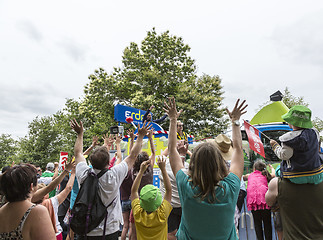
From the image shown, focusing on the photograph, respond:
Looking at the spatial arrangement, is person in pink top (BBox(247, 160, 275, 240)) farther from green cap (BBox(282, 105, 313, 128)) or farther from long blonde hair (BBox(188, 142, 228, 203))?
long blonde hair (BBox(188, 142, 228, 203))

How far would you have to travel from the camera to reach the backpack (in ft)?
8.36

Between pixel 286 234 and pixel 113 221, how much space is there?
1895mm

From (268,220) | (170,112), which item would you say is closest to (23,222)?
(170,112)

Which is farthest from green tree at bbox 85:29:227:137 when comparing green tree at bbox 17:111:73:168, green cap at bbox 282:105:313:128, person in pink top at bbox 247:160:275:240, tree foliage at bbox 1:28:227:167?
green cap at bbox 282:105:313:128

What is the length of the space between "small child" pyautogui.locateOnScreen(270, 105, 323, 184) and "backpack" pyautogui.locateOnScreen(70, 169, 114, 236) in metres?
2.05

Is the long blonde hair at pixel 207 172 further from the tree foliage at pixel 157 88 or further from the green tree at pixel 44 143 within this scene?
the green tree at pixel 44 143

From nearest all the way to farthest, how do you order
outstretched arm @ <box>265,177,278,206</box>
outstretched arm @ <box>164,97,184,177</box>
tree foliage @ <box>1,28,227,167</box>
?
outstretched arm @ <box>164,97,184,177</box> < outstretched arm @ <box>265,177,278,206</box> < tree foliage @ <box>1,28,227,167</box>

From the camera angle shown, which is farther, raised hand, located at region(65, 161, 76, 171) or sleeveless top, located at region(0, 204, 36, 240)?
raised hand, located at region(65, 161, 76, 171)

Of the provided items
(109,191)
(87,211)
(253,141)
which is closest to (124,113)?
(253,141)

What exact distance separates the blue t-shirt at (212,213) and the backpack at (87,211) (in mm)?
1117

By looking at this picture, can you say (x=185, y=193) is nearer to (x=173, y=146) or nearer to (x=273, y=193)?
(x=173, y=146)

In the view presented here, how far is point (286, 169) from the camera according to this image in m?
2.64

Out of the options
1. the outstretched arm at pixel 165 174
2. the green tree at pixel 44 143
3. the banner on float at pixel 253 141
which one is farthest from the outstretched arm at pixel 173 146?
the green tree at pixel 44 143

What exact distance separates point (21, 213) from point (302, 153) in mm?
2655
